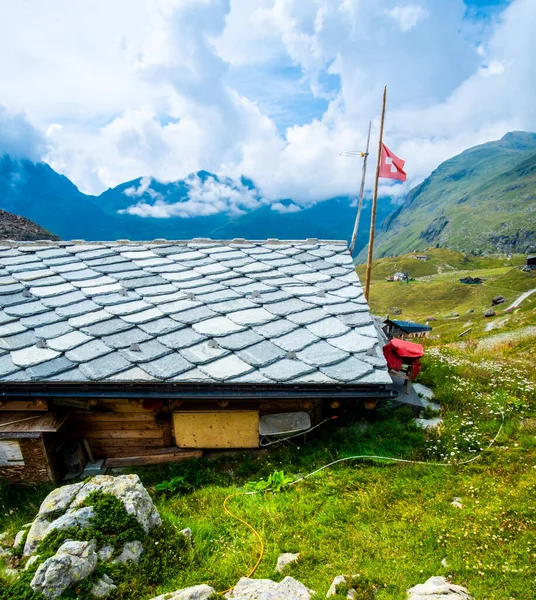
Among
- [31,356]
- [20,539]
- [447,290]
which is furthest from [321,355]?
[447,290]

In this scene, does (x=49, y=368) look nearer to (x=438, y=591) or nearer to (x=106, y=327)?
(x=106, y=327)

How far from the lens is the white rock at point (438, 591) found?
A: 3.32 m

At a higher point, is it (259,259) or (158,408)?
(259,259)

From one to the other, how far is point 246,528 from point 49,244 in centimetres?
965

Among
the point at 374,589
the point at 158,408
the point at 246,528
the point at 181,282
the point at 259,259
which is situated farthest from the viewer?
the point at 259,259

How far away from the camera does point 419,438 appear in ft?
21.9

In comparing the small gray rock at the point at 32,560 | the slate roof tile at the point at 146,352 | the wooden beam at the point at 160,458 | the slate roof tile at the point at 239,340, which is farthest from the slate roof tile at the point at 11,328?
the small gray rock at the point at 32,560

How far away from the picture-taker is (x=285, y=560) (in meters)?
4.31

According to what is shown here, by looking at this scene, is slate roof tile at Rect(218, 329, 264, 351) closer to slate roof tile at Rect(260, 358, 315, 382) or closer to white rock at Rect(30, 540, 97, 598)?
slate roof tile at Rect(260, 358, 315, 382)

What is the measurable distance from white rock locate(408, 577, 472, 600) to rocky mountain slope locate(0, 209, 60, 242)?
161 feet

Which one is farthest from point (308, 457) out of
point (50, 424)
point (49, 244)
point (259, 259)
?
point (49, 244)

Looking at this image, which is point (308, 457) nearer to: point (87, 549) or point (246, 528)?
point (246, 528)

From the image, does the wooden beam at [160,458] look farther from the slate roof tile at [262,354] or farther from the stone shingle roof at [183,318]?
the slate roof tile at [262,354]

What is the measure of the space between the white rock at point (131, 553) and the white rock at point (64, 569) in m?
0.31
